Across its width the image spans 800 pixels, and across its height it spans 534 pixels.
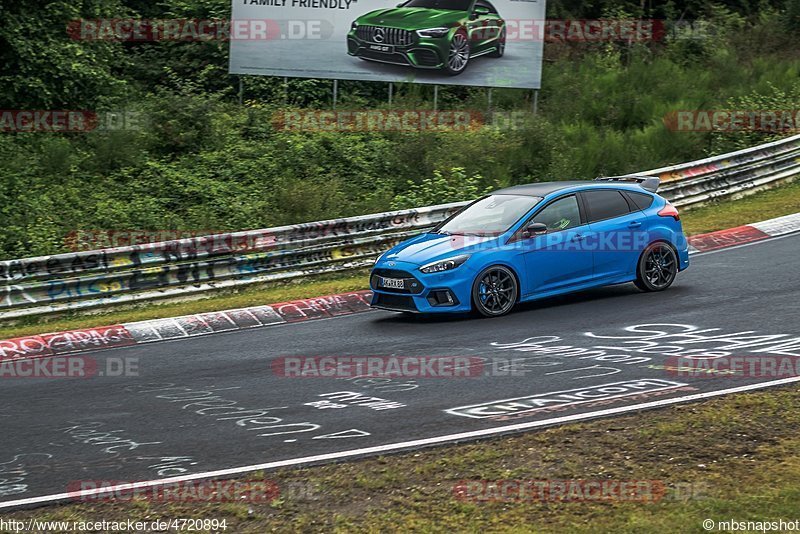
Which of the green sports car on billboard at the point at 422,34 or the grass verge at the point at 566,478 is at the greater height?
the green sports car on billboard at the point at 422,34

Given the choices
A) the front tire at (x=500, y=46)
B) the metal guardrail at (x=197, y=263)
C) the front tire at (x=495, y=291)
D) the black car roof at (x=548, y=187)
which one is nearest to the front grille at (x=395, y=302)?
the front tire at (x=495, y=291)

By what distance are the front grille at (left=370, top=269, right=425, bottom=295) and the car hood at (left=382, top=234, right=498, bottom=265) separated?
0.17 metres

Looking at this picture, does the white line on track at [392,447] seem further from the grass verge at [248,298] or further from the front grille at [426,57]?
the front grille at [426,57]

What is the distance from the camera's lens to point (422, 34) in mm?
26188

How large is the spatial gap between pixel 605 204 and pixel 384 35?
1360 centimetres

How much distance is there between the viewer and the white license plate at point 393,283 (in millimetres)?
13133

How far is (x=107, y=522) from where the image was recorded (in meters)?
6.49

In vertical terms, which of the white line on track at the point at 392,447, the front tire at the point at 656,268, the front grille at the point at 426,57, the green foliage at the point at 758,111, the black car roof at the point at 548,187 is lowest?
the white line on track at the point at 392,447

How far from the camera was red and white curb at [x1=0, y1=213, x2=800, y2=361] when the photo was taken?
12.6m

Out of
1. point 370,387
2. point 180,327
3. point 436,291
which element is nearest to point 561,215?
point 436,291

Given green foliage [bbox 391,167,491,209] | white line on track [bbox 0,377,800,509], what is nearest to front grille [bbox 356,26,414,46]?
green foliage [bbox 391,167,491,209]

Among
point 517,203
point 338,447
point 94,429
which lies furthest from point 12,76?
point 338,447

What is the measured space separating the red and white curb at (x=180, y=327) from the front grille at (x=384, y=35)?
1261 centimetres

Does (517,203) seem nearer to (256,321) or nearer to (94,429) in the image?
(256,321)
